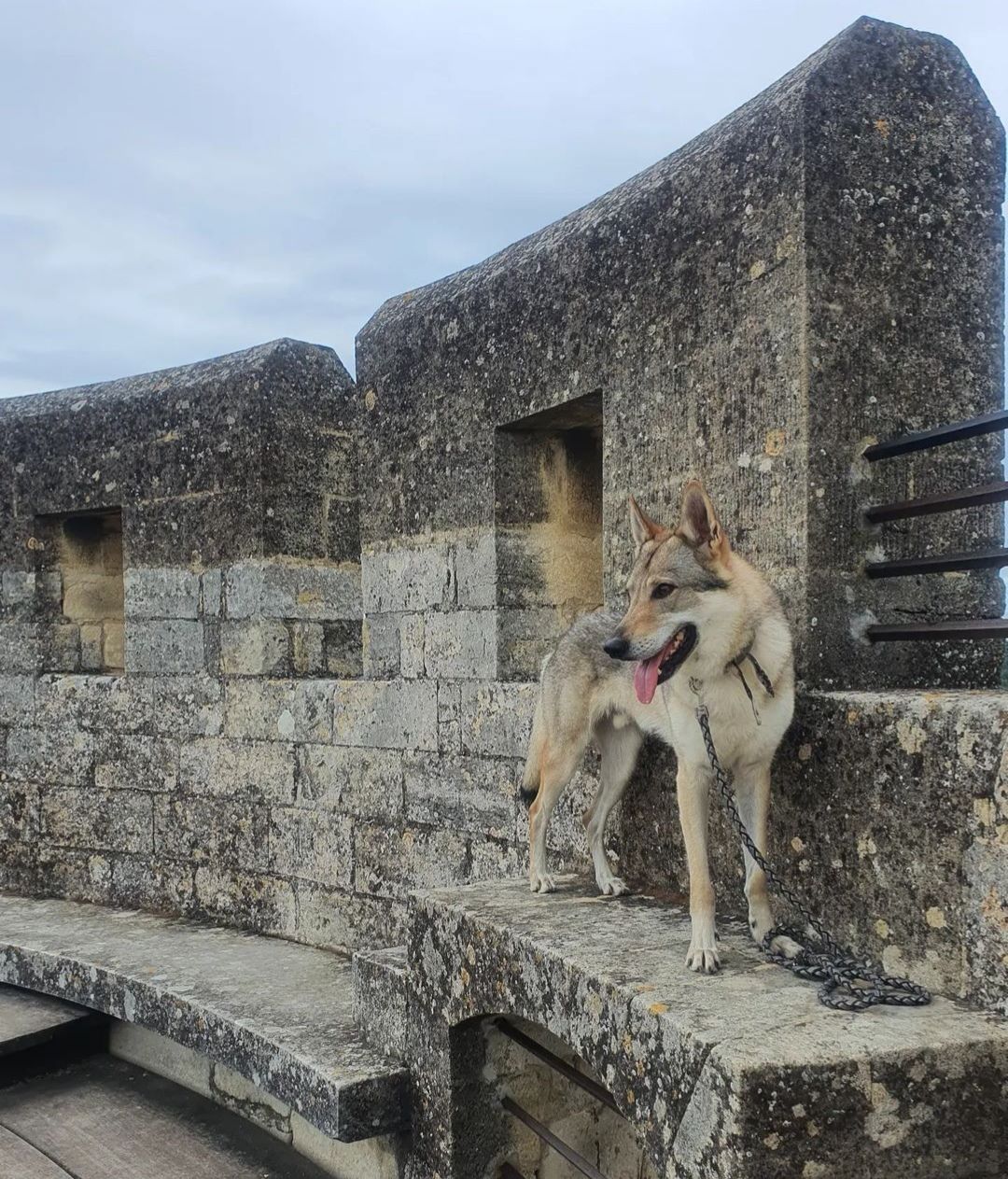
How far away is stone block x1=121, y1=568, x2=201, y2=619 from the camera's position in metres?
5.90

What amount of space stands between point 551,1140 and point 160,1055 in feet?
7.87

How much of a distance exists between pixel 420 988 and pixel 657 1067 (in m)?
1.29

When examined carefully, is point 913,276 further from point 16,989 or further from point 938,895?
point 16,989

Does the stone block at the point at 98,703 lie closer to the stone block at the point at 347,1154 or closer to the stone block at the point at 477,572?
the stone block at the point at 477,572

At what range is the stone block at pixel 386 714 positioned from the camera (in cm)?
490

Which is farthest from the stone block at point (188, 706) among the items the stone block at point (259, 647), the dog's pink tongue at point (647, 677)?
the dog's pink tongue at point (647, 677)

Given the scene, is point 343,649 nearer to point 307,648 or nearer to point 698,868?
point 307,648

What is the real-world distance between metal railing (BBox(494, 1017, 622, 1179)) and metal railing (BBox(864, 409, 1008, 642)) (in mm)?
1440

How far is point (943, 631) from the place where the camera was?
10.0ft

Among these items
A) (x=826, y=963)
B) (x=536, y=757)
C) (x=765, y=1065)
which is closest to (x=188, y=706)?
(x=536, y=757)

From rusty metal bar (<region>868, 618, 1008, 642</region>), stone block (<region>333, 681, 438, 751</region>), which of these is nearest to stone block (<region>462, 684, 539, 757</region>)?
stone block (<region>333, 681, 438, 751</region>)

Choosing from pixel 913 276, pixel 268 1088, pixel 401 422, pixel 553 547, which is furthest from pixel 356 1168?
pixel 913 276

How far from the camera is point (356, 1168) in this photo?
160 inches

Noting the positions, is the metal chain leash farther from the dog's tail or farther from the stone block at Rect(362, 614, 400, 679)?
the stone block at Rect(362, 614, 400, 679)
